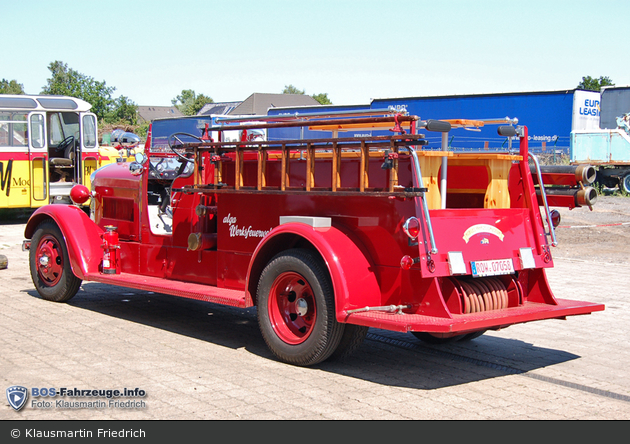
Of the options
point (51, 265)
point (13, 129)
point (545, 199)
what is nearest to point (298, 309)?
point (545, 199)

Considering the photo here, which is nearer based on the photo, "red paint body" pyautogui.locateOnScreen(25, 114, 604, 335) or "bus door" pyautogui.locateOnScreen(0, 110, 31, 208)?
"red paint body" pyautogui.locateOnScreen(25, 114, 604, 335)

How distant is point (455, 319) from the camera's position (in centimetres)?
495

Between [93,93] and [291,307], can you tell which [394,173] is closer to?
[291,307]

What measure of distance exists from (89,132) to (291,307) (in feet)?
48.0

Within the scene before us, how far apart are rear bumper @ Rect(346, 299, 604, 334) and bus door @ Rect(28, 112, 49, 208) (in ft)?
48.2

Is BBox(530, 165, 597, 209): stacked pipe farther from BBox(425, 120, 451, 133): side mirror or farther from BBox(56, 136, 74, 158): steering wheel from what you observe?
BBox(56, 136, 74, 158): steering wheel

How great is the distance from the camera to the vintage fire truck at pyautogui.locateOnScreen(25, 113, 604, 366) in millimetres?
5102

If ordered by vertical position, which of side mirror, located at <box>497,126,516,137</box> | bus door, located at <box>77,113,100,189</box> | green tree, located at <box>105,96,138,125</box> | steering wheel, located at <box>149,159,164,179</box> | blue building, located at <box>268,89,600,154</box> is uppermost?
green tree, located at <box>105,96,138,125</box>

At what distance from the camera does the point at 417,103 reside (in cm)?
3073
